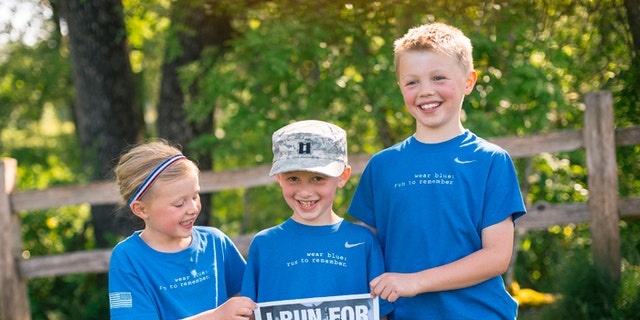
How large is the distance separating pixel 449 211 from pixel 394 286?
34 centimetres

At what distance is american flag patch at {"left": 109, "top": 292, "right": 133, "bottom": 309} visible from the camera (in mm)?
2797

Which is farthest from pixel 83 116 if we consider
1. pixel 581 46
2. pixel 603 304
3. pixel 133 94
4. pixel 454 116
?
pixel 454 116

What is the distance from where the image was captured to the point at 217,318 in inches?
106

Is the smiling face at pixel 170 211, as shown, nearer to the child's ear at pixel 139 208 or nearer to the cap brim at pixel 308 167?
the child's ear at pixel 139 208

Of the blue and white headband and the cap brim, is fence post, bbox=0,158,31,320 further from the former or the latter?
the cap brim

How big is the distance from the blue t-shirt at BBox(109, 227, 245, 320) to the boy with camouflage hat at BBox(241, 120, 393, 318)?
0.25 metres

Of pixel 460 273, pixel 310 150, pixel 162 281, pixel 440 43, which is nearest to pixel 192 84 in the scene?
pixel 162 281

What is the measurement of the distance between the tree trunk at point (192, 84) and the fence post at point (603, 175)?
3545mm

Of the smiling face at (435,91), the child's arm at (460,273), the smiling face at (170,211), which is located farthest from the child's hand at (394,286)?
the smiling face at (170,211)

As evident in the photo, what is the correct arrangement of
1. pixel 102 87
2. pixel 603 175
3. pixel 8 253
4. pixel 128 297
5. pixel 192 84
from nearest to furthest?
1. pixel 128 297
2. pixel 603 175
3. pixel 8 253
4. pixel 192 84
5. pixel 102 87

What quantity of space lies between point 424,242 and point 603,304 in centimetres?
277

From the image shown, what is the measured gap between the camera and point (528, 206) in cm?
604

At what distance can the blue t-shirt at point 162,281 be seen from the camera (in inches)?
111

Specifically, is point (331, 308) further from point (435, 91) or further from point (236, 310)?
point (435, 91)
